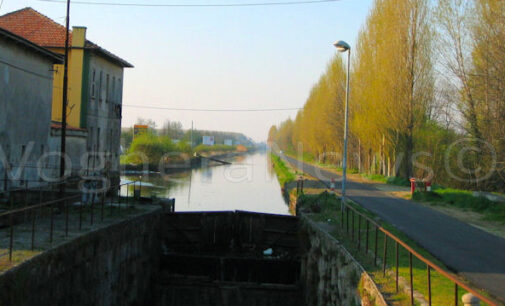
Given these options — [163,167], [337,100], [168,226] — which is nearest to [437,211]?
[168,226]

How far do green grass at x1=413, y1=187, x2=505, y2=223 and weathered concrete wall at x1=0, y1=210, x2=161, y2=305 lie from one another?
11.3m

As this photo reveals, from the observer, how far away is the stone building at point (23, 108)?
1792cm

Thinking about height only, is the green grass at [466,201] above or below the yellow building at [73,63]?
below

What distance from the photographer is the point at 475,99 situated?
73.5ft

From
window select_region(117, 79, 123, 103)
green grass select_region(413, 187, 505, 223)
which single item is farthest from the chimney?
green grass select_region(413, 187, 505, 223)

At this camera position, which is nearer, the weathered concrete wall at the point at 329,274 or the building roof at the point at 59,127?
the weathered concrete wall at the point at 329,274

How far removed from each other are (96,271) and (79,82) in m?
16.9

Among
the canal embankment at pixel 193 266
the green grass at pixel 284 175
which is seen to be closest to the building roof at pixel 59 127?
the canal embankment at pixel 193 266

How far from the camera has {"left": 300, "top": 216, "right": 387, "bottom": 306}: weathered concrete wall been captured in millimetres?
9391

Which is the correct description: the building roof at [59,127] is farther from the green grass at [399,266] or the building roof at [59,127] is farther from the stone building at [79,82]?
the green grass at [399,266]

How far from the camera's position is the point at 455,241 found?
13.4m

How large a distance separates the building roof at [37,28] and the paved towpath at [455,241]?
1685cm

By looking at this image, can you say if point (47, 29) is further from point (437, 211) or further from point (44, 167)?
point (437, 211)

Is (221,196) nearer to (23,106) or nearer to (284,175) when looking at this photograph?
(284,175)
